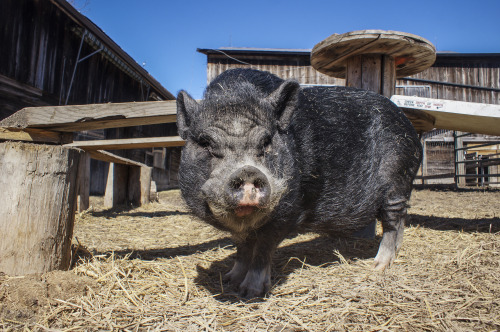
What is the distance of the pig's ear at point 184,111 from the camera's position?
115 inches

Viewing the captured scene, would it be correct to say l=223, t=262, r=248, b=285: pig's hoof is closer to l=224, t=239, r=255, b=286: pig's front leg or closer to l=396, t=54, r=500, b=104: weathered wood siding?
l=224, t=239, r=255, b=286: pig's front leg

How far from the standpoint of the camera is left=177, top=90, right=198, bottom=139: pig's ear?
2.91m

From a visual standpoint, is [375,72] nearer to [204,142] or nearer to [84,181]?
[204,142]

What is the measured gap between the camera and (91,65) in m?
11.2

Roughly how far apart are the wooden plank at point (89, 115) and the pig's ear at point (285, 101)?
97 cm

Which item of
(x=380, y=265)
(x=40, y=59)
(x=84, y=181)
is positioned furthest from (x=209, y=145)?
(x=40, y=59)

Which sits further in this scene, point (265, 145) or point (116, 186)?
point (116, 186)

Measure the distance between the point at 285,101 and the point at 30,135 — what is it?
84.5 inches

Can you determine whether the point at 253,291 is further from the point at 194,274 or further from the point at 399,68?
the point at 399,68

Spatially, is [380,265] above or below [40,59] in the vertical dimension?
below

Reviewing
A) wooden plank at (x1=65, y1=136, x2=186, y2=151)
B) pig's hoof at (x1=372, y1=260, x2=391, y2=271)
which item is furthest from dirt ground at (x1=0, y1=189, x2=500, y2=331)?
wooden plank at (x1=65, y1=136, x2=186, y2=151)

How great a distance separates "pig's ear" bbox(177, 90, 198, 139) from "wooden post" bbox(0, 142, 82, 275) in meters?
0.96

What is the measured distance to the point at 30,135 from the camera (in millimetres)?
2818

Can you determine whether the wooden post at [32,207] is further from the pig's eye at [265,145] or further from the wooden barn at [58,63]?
the wooden barn at [58,63]
